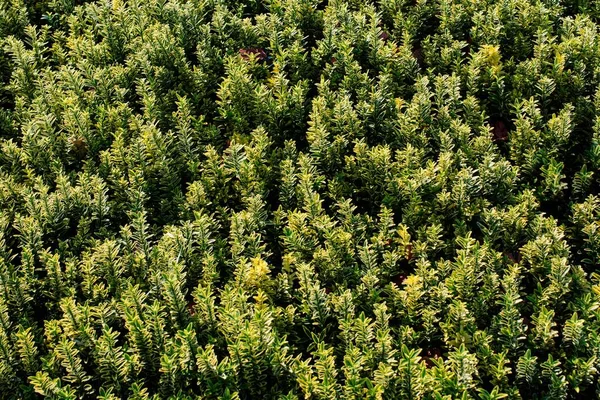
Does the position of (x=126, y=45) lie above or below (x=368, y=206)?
above

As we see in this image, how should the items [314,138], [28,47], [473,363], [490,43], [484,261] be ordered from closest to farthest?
[473,363], [484,261], [314,138], [490,43], [28,47]

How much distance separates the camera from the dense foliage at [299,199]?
370 centimetres

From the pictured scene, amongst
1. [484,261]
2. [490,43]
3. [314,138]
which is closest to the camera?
[484,261]

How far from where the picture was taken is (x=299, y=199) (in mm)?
4469

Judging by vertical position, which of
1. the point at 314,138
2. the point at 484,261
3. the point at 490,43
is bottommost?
the point at 484,261

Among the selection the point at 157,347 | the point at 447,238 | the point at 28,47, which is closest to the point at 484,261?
the point at 447,238

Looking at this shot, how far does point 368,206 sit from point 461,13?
6.13ft

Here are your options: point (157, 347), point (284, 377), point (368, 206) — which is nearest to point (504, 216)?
point (368, 206)

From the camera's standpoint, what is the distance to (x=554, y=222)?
13.9 feet

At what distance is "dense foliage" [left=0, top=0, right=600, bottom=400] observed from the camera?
12.1 ft

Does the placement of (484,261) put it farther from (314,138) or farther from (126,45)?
(126,45)

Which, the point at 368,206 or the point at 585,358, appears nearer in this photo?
the point at 585,358

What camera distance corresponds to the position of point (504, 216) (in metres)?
4.29

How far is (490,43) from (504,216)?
164 centimetres
